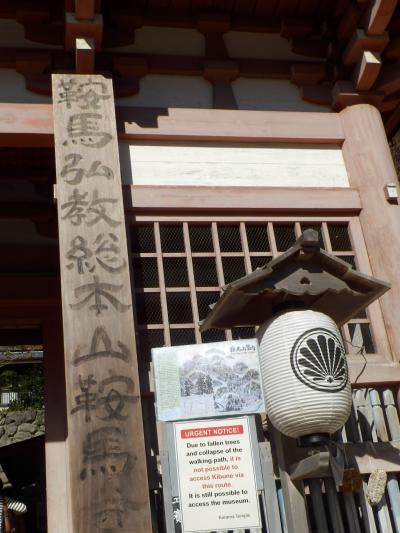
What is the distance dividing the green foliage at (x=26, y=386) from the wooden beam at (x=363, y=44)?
1164cm

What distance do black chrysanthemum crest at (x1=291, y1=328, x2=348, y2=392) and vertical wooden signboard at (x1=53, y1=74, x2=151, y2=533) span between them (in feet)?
3.59

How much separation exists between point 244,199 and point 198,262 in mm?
644

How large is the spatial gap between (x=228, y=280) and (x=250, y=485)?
81.9 inches

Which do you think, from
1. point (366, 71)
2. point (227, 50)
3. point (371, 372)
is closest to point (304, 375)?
point (371, 372)

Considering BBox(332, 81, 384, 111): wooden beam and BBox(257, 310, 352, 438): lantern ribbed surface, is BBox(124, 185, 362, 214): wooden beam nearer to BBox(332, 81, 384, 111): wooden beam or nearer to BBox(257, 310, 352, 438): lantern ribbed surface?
BBox(332, 81, 384, 111): wooden beam

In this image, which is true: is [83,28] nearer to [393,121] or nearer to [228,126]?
[228,126]

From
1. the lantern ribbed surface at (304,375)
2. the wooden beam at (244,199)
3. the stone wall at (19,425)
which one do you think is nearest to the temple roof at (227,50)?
the wooden beam at (244,199)

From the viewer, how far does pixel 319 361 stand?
12.0 ft

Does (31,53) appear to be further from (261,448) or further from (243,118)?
(261,448)

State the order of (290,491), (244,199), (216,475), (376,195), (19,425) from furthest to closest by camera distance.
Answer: (19,425) → (376,195) → (244,199) → (290,491) → (216,475)

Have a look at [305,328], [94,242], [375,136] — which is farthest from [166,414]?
[375,136]

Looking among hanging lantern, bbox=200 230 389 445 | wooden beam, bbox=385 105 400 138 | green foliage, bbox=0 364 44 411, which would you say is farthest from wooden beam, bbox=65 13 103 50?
green foliage, bbox=0 364 44 411

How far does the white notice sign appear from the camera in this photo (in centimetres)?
336

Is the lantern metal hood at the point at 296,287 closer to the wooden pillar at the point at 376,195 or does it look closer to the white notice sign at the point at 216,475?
the white notice sign at the point at 216,475
